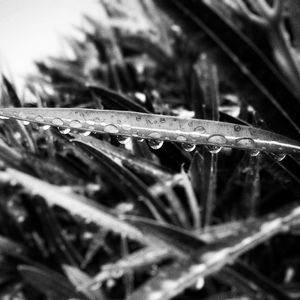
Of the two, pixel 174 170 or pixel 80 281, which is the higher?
pixel 174 170

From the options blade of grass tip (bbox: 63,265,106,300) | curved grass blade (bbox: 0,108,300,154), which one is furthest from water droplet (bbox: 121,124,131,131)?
blade of grass tip (bbox: 63,265,106,300)

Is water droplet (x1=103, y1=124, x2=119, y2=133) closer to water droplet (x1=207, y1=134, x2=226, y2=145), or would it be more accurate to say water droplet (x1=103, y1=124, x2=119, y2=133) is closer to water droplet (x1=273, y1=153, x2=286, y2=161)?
water droplet (x1=207, y1=134, x2=226, y2=145)

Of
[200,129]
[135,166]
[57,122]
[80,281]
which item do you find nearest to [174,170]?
[135,166]

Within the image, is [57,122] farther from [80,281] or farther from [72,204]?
[80,281]

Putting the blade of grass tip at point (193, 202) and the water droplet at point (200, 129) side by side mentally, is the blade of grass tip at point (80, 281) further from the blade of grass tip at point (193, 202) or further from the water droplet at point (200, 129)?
the water droplet at point (200, 129)

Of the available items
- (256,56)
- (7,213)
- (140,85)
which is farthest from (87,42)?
(256,56)

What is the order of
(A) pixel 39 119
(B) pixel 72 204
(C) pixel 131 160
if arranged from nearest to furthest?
(A) pixel 39 119, (C) pixel 131 160, (B) pixel 72 204
